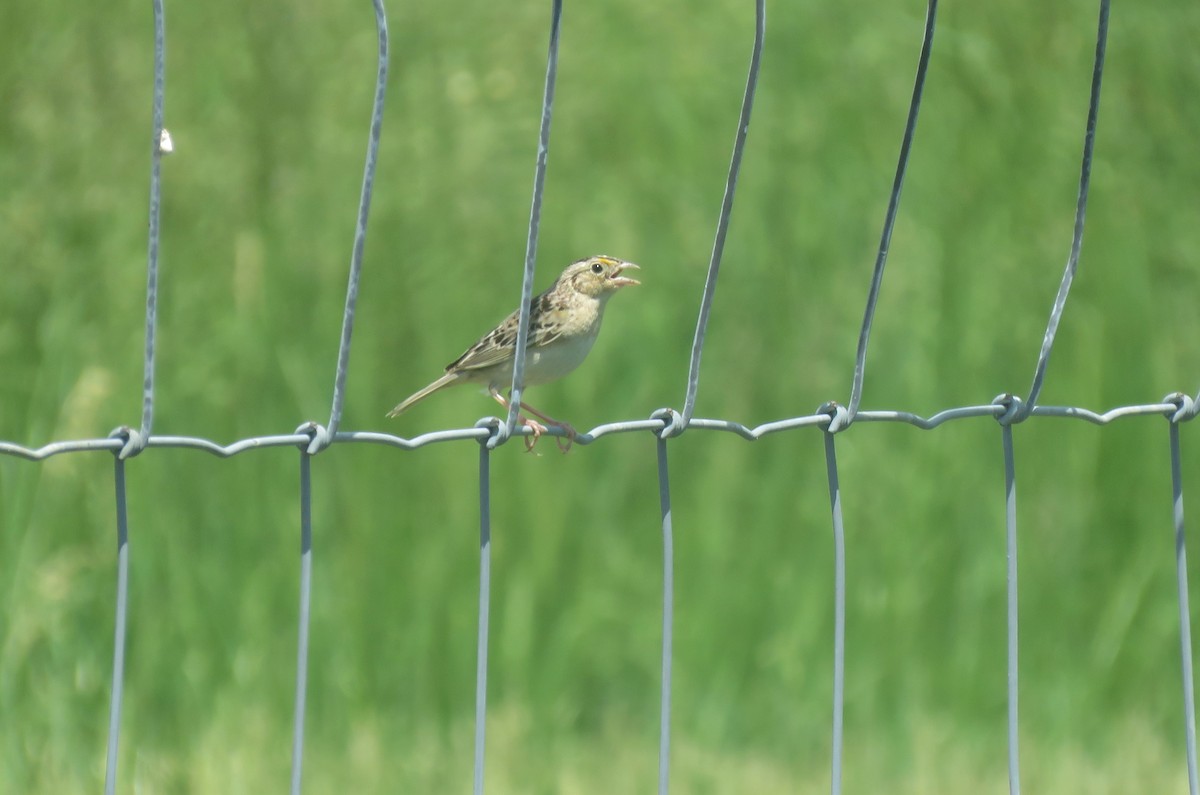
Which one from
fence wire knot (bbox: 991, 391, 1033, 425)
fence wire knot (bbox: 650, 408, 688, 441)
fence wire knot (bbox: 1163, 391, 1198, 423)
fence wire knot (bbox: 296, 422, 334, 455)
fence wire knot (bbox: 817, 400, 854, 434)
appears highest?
fence wire knot (bbox: 1163, 391, 1198, 423)

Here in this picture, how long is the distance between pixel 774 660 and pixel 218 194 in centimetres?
380

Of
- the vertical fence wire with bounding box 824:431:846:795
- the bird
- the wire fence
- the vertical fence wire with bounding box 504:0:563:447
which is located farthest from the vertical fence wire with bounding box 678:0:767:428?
the bird

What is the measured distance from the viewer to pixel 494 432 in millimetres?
3594

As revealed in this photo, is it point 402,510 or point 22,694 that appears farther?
point 402,510

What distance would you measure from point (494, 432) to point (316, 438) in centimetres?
45

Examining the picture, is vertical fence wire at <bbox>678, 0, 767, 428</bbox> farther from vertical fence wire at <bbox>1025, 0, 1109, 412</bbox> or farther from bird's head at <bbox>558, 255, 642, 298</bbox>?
bird's head at <bbox>558, 255, 642, 298</bbox>

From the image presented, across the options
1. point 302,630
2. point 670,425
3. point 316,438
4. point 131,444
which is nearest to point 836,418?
point 670,425

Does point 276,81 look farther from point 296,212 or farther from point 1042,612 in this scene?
point 1042,612

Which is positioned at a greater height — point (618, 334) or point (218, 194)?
point (218, 194)

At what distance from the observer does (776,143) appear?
8.52m

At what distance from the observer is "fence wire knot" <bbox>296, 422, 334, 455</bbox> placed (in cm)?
332

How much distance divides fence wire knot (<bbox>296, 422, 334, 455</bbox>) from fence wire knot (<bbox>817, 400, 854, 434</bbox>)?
1.35m

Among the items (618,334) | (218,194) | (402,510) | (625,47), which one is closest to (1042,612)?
(618,334)

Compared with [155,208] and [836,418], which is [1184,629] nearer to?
[836,418]
